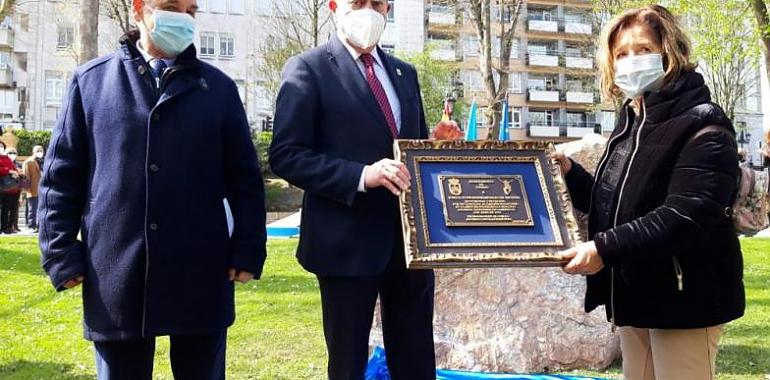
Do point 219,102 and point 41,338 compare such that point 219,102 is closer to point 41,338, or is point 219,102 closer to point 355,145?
point 355,145

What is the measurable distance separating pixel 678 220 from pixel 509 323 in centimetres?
286

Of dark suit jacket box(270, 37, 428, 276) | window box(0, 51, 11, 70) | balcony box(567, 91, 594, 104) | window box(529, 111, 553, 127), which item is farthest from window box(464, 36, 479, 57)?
dark suit jacket box(270, 37, 428, 276)

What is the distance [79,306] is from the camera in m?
7.66

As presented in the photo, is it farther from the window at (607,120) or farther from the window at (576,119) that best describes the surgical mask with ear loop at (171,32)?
the window at (607,120)

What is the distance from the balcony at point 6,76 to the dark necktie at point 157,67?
146ft

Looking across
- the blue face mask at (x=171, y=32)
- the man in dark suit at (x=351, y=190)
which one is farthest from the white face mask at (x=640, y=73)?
the blue face mask at (x=171, y=32)

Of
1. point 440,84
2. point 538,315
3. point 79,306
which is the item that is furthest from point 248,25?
point 538,315

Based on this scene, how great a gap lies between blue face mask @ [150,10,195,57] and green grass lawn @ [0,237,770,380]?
310cm

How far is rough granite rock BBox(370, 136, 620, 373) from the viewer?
530 cm

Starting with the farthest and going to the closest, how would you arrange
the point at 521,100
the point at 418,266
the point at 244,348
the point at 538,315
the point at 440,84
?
the point at 521,100, the point at 440,84, the point at 244,348, the point at 538,315, the point at 418,266

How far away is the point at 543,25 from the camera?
5338 cm

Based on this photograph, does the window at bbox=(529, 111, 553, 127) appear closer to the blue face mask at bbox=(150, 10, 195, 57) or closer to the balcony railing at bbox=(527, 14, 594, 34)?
the balcony railing at bbox=(527, 14, 594, 34)

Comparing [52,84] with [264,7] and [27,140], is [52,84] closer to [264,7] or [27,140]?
[27,140]

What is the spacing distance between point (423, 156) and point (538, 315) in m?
2.83
